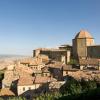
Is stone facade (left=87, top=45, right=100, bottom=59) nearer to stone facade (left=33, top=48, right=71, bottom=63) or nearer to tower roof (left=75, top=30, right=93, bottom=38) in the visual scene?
tower roof (left=75, top=30, right=93, bottom=38)

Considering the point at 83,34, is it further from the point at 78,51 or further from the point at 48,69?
the point at 48,69

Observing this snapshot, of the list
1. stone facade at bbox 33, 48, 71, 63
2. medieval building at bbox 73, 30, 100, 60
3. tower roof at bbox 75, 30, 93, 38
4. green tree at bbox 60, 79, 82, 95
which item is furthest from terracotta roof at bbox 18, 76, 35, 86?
tower roof at bbox 75, 30, 93, 38

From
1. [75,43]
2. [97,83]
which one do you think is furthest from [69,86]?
[75,43]

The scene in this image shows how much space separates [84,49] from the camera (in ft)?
236

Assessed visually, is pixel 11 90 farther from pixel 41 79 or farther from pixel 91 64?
pixel 91 64

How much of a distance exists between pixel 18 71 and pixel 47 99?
22457 mm

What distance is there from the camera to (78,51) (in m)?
71.8

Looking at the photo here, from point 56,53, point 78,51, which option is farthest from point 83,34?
point 56,53

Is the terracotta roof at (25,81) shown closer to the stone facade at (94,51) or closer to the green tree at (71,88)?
the green tree at (71,88)

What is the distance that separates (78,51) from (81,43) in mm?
2372

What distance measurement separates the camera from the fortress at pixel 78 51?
69675 mm

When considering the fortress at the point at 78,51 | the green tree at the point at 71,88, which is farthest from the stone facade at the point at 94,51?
the green tree at the point at 71,88

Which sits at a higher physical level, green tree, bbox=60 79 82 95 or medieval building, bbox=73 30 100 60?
medieval building, bbox=73 30 100 60

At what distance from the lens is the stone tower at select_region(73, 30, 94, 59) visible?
7150 cm
